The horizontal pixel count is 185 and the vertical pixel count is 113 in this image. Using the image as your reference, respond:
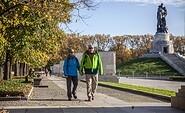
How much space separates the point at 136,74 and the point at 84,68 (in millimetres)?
57567

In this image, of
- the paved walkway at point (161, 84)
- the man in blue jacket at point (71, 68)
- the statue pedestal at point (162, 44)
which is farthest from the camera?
the statue pedestal at point (162, 44)

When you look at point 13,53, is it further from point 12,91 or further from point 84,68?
point 84,68

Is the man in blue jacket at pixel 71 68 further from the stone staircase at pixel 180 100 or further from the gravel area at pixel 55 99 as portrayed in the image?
the stone staircase at pixel 180 100

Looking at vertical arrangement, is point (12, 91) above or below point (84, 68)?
below

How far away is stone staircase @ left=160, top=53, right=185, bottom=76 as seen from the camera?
70.8 metres

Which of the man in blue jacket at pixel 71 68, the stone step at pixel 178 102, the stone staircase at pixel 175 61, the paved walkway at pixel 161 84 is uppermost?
the stone staircase at pixel 175 61

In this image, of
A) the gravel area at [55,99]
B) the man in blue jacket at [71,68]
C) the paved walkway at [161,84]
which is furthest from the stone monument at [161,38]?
the man in blue jacket at [71,68]

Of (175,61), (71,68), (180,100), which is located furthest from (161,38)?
(180,100)

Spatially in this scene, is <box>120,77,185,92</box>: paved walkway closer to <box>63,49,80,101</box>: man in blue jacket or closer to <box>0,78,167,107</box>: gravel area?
<box>0,78,167,107</box>: gravel area

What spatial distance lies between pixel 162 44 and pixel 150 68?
13849 millimetres

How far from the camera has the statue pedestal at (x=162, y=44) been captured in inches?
3361

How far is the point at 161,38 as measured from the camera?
86625 millimetres

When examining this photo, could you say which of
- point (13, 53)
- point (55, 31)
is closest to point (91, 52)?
point (55, 31)

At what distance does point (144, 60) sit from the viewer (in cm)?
8362
